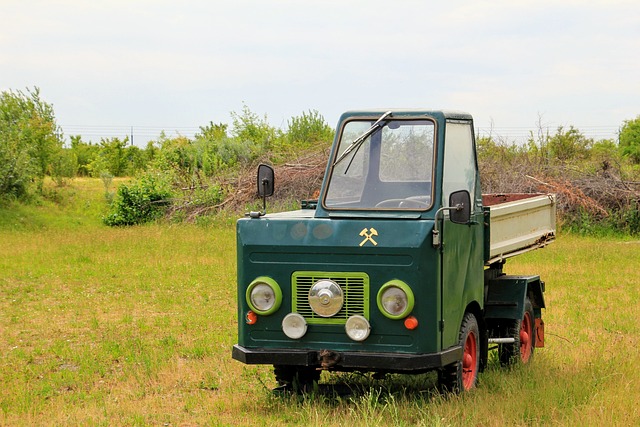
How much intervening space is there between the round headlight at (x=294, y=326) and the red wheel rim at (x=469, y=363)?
1.59m

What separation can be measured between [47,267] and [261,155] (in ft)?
52.2

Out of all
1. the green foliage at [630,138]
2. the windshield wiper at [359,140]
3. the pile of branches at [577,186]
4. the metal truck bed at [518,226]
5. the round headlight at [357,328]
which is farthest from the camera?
the green foliage at [630,138]

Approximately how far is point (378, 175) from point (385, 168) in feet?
0.30

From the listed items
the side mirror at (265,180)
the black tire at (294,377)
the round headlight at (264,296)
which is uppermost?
the side mirror at (265,180)

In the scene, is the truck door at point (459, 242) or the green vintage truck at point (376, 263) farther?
the truck door at point (459, 242)

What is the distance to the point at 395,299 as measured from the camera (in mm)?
7617

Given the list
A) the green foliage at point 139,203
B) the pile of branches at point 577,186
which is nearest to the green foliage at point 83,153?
the green foliage at point 139,203

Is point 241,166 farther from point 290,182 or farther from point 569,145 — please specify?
point 569,145

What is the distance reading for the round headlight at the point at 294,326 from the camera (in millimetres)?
7812

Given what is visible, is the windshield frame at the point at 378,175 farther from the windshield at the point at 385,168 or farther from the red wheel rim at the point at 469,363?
the red wheel rim at the point at 469,363

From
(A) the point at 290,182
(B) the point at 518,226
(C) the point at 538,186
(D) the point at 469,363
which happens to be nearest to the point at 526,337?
(B) the point at 518,226

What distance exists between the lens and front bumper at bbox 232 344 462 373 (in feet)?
24.7

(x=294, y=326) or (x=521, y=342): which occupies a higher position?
(x=294, y=326)

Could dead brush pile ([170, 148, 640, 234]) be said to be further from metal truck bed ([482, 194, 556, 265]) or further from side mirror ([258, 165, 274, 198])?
side mirror ([258, 165, 274, 198])
